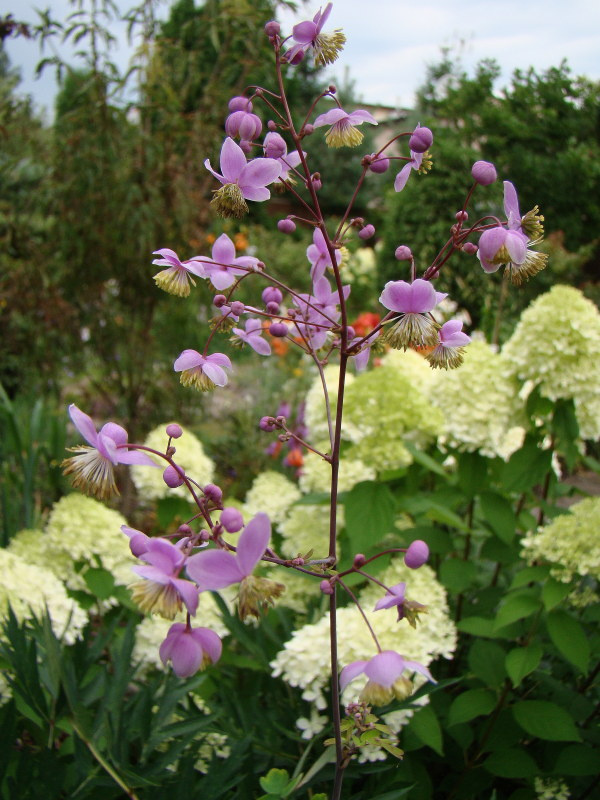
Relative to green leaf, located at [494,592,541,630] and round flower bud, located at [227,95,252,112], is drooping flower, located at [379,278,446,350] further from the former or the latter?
green leaf, located at [494,592,541,630]

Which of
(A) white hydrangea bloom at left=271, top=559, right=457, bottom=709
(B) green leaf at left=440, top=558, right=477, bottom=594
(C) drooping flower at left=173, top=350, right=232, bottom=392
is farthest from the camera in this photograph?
(B) green leaf at left=440, top=558, right=477, bottom=594

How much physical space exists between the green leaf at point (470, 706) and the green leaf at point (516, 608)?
0.17 metres

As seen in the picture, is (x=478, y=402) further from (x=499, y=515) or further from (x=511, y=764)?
(x=511, y=764)

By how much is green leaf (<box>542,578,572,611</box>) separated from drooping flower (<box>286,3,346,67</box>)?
108 centimetres

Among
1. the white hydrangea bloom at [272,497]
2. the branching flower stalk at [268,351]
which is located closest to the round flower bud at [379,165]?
the branching flower stalk at [268,351]

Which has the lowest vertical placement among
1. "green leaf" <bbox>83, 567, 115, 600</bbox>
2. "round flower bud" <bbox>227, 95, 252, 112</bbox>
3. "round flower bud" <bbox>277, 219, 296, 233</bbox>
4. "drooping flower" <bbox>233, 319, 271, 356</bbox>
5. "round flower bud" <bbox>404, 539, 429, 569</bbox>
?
"round flower bud" <bbox>404, 539, 429, 569</bbox>

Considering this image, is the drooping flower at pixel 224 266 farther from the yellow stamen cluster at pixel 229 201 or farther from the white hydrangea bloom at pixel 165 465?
the white hydrangea bloom at pixel 165 465

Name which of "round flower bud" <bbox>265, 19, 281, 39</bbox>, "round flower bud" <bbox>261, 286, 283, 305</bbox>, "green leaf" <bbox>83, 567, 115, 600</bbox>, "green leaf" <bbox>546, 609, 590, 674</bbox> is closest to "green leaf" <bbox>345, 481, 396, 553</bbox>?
"green leaf" <bbox>546, 609, 590, 674</bbox>

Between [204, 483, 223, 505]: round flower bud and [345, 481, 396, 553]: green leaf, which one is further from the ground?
[345, 481, 396, 553]: green leaf

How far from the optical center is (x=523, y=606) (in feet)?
4.61

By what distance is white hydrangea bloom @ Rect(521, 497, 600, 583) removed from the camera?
1360mm

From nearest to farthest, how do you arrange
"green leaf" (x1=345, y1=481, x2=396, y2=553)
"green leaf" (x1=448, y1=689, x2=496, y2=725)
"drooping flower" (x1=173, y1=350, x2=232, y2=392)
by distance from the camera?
"drooping flower" (x1=173, y1=350, x2=232, y2=392) → "green leaf" (x1=448, y1=689, x2=496, y2=725) → "green leaf" (x1=345, y1=481, x2=396, y2=553)

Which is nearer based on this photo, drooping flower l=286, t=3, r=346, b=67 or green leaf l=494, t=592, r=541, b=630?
drooping flower l=286, t=3, r=346, b=67

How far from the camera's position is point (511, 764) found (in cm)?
139
